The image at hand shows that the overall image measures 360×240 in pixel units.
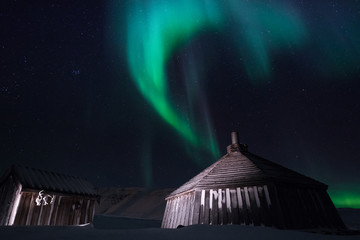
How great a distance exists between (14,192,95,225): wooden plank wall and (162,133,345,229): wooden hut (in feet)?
31.6

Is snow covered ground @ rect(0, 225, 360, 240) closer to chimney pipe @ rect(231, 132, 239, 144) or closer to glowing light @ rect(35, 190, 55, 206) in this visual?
chimney pipe @ rect(231, 132, 239, 144)

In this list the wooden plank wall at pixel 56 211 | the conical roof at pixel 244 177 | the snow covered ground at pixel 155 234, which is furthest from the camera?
the wooden plank wall at pixel 56 211

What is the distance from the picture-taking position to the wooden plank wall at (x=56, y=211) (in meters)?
15.2

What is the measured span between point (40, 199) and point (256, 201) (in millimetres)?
15042

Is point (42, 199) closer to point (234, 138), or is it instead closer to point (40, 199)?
point (40, 199)

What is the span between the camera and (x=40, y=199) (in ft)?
52.3

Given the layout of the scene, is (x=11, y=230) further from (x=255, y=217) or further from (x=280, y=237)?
(x=255, y=217)

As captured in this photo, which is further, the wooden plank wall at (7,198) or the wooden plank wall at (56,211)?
the wooden plank wall at (7,198)

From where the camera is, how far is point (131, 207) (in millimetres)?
70750

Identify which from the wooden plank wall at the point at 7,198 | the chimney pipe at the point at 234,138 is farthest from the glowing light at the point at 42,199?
the chimney pipe at the point at 234,138

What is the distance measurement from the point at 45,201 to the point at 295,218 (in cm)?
1658

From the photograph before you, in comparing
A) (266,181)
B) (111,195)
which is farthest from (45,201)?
(111,195)

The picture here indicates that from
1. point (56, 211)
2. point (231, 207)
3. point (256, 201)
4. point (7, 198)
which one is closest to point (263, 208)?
point (256, 201)

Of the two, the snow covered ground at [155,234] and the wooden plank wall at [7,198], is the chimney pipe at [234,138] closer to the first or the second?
the snow covered ground at [155,234]
